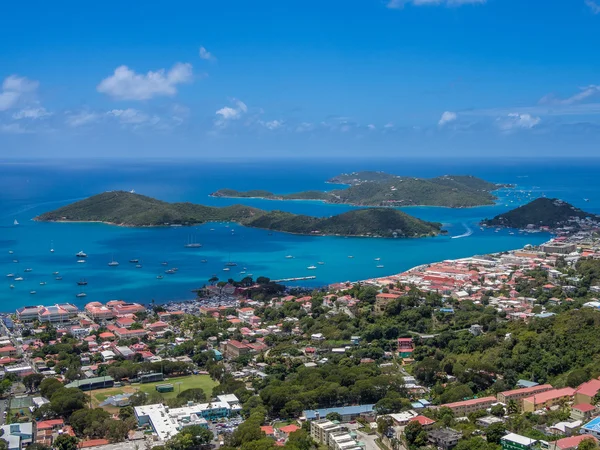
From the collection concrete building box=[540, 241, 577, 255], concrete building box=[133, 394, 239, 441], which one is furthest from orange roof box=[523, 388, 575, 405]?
concrete building box=[540, 241, 577, 255]

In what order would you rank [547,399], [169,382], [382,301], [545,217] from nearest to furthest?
[547,399] < [169,382] < [382,301] < [545,217]

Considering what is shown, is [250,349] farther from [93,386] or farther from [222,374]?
[93,386]

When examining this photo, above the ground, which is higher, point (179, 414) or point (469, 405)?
point (469, 405)

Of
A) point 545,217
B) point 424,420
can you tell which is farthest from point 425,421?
point 545,217

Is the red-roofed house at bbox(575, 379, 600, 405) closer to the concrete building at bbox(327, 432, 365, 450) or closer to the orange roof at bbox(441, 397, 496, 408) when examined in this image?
the orange roof at bbox(441, 397, 496, 408)

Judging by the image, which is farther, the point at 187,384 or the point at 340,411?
the point at 187,384

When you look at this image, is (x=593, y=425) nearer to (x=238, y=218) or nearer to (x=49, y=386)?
(x=49, y=386)

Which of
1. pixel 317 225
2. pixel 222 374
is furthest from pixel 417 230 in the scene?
pixel 222 374
